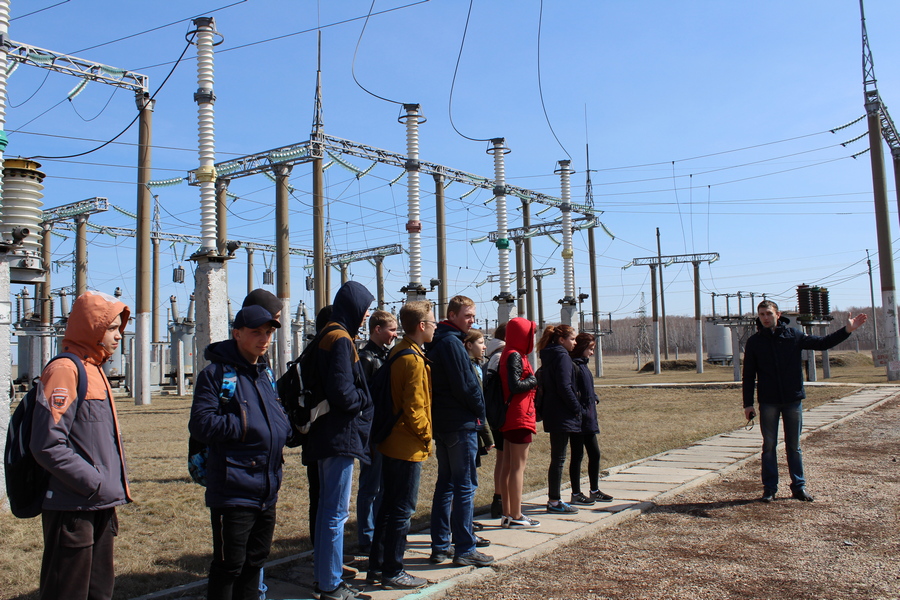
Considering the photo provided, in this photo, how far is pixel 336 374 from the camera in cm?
434

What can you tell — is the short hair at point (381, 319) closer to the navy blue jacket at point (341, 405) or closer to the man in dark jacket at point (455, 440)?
the man in dark jacket at point (455, 440)

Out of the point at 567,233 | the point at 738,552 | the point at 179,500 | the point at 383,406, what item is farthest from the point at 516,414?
the point at 567,233

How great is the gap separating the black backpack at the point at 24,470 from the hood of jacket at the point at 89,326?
0.28m

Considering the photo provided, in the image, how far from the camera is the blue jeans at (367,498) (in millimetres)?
5660

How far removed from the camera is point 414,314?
513 cm

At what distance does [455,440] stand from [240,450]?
1.88m

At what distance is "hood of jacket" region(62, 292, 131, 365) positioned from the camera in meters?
3.49

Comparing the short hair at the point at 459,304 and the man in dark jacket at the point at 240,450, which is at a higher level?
the short hair at the point at 459,304

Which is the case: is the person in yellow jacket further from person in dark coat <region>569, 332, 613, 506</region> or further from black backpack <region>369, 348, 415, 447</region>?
person in dark coat <region>569, 332, 613, 506</region>

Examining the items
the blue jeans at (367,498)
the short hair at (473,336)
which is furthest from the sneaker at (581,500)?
the blue jeans at (367,498)

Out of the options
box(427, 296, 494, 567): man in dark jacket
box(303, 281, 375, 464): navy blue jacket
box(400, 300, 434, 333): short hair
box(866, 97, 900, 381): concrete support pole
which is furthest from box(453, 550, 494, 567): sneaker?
box(866, 97, 900, 381): concrete support pole

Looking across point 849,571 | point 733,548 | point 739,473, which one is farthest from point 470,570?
point 739,473

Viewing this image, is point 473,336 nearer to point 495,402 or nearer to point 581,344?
point 495,402

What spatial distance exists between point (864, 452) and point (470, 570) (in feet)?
24.8
